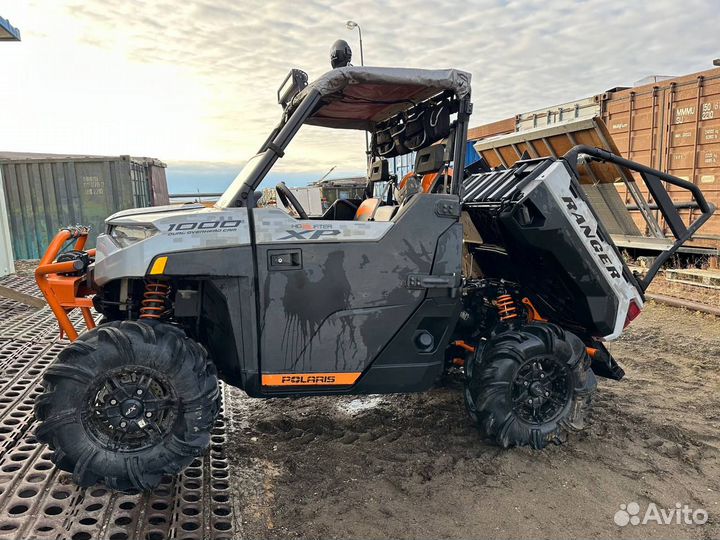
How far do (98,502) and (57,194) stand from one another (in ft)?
40.7

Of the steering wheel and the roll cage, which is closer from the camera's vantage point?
the roll cage

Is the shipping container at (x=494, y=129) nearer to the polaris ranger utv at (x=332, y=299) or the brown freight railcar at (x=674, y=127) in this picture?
the brown freight railcar at (x=674, y=127)

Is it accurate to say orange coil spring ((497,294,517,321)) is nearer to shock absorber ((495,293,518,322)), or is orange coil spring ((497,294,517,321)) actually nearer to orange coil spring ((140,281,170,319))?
shock absorber ((495,293,518,322))

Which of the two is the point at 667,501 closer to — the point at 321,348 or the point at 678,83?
the point at 321,348

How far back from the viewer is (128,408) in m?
3.18

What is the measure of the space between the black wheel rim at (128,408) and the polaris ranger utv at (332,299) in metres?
0.01

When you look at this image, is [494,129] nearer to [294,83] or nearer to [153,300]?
[294,83]

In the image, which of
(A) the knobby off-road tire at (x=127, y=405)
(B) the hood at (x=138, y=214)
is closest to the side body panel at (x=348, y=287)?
(A) the knobby off-road tire at (x=127, y=405)

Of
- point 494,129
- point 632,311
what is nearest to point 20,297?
point 632,311

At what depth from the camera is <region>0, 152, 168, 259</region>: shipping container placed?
1322 centimetres

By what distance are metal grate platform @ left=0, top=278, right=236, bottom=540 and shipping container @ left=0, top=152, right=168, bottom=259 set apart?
A: 423 inches

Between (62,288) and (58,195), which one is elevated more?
(58,195)

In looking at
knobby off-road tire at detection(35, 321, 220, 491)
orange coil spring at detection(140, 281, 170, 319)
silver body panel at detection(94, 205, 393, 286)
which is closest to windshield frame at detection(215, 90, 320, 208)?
silver body panel at detection(94, 205, 393, 286)

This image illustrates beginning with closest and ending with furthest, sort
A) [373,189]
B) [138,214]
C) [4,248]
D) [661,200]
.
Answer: [138,214] < [661,200] < [373,189] < [4,248]
